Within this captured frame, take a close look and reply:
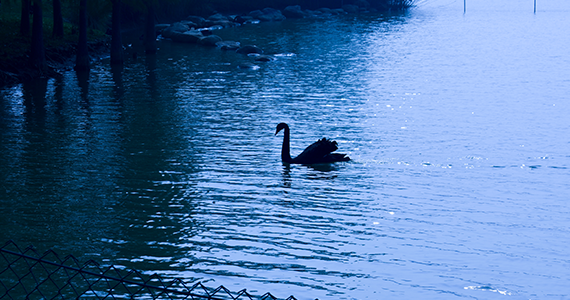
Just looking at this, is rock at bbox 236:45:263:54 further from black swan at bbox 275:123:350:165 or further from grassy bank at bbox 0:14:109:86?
black swan at bbox 275:123:350:165

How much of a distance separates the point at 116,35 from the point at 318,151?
30.8 m

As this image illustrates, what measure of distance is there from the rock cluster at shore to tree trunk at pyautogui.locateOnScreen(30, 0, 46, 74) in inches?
693

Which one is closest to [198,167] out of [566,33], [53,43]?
[53,43]

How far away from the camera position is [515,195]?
17.8 meters

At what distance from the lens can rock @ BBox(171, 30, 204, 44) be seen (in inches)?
2599

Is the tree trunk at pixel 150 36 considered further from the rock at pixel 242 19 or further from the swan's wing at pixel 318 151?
the swan's wing at pixel 318 151

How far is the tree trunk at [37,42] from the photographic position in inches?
1515

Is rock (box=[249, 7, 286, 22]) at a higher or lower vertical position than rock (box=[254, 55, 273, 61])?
higher

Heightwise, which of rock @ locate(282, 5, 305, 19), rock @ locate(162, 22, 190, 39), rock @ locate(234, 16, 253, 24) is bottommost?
rock @ locate(162, 22, 190, 39)

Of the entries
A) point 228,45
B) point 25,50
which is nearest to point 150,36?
point 228,45

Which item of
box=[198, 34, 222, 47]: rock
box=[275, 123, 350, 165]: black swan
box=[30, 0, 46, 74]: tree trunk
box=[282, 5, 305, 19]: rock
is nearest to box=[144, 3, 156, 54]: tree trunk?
box=[198, 34, 222, 47]: rock

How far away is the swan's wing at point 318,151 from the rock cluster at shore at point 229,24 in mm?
31850

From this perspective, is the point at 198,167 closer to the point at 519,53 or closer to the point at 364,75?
the point at 364,75

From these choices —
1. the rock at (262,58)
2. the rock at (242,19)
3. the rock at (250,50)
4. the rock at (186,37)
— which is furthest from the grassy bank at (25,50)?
the rock at (242,19)
